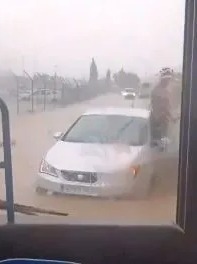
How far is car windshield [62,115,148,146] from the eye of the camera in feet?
4.36

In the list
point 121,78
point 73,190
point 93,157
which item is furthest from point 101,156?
point 121,78

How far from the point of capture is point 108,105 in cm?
131

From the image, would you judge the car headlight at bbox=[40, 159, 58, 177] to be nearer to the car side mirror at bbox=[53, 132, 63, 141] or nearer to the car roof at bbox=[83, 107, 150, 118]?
the car side mirror at bbox=[53, 132, 63, 141]

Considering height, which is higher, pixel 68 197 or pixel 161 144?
pixel 161 144

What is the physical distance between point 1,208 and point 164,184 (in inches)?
19.3

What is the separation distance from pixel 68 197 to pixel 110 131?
23cm

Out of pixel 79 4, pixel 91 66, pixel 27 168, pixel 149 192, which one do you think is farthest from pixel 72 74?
pixel 149 192

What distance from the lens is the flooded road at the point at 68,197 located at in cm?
132

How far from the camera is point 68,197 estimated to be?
4.42 feet

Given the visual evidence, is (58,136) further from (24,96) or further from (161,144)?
(161,144)

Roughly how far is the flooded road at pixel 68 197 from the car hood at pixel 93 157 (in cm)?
4

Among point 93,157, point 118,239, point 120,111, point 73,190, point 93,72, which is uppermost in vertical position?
point 93,72

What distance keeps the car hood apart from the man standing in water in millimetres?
89

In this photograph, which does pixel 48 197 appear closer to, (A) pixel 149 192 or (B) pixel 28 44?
(A) pixel 149 192
